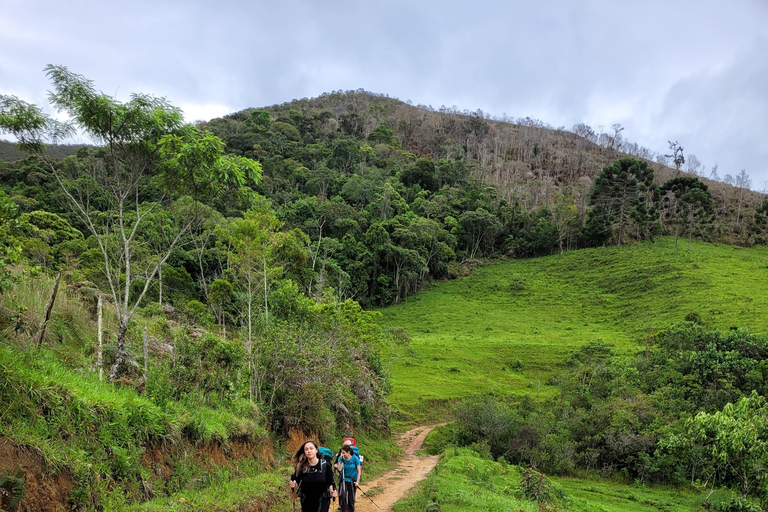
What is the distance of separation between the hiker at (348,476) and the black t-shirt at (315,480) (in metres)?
2.33

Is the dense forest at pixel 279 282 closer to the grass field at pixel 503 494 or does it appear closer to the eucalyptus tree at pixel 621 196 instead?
the eucalyptus tree at pixel 621 196

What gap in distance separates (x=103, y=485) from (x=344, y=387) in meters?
13.0

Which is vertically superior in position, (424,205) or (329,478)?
(424,205)

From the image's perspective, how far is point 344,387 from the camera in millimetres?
18172


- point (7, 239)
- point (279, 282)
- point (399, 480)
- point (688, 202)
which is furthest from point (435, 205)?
point (7, 239)

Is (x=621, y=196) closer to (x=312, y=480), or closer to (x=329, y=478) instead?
(x=329, y=478)

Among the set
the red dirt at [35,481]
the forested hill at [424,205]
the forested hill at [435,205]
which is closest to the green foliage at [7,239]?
the red dirt at [35,481]

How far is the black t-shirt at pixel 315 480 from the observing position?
5.80 m

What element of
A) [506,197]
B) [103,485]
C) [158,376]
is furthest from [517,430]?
[506,197]

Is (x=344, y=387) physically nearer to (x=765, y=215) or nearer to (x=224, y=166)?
(x=224, y=166)

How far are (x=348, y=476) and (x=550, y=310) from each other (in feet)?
170

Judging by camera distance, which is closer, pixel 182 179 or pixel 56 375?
pixel 56 375

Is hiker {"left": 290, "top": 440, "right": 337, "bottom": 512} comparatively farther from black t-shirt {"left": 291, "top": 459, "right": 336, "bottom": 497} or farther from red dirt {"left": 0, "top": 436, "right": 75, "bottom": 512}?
red dirt {"left": 0, "top": 436, "right": 75, "bottom": 512}

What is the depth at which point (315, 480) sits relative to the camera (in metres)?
5.79
